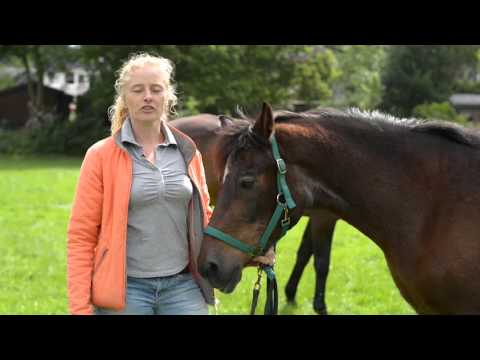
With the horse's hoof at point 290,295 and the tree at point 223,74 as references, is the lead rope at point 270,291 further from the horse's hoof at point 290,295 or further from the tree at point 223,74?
the tree at point 223,74

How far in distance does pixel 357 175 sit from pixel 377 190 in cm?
14

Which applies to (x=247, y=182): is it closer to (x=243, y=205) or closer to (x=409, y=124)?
(x=243, y=205)

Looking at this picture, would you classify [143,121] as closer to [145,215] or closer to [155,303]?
[145,215]

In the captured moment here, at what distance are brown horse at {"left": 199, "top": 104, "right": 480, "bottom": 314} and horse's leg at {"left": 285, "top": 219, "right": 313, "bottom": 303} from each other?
10.1 ft

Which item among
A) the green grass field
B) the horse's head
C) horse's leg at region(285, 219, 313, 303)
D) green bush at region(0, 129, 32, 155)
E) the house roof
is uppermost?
the horse's head

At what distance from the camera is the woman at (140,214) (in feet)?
9.01

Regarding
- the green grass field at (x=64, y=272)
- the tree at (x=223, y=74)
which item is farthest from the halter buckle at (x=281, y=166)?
the tree at (x=223, y=74)

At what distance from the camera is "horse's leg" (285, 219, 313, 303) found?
6.17 metres

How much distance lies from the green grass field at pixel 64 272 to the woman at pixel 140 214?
112 inches

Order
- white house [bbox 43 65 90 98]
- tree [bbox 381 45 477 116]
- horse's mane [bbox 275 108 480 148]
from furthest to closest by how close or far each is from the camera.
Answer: white house [bbox 43 65 90 98]
tree [bbox 381 45 477 116]
horse's mane [bbox 275 108 480 148]

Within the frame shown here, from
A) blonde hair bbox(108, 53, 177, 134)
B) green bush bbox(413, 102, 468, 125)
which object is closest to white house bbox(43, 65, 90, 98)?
green bush bbox(413, 102, 468, 125)

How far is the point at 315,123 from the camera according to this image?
10.3 feet

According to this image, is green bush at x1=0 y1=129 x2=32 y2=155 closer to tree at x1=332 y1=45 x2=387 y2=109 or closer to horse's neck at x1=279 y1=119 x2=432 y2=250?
tree at x1=332 y1=45 x2=387 y2=109

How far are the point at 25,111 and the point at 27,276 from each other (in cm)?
3848
